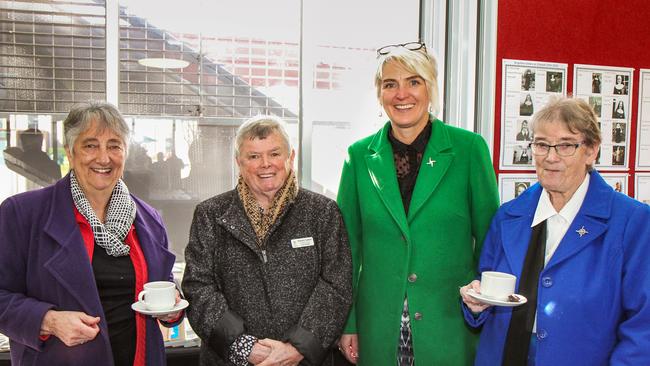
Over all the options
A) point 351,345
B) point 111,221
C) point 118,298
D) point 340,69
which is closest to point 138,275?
point 118,298

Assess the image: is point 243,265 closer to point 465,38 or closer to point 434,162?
point 434,162

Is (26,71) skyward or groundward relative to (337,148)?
skyward

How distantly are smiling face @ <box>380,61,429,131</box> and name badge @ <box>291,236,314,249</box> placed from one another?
1.77 feet

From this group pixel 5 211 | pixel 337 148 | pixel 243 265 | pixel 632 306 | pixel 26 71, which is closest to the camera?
pixel 632 306

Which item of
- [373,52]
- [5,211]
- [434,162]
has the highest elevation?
[373,52]

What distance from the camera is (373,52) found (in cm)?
292

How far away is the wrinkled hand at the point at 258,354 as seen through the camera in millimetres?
1580

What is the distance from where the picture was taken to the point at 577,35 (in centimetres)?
277

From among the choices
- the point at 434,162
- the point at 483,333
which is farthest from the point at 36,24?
the point at 483,333

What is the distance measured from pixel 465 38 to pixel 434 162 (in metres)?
1.33

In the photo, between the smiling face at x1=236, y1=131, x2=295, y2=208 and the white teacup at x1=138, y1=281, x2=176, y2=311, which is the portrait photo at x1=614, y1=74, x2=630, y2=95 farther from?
the white teacup at x1=138, y1=281, x2=176, y2=311

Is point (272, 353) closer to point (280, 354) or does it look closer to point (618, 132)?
point (280, 354)

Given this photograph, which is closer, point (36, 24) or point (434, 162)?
point (434, 162)

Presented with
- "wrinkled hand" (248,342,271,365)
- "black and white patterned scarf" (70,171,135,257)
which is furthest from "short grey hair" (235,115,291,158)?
"wrinkled hand" (248,342,271,365)
